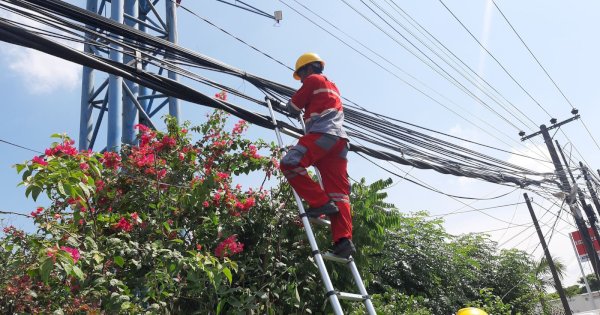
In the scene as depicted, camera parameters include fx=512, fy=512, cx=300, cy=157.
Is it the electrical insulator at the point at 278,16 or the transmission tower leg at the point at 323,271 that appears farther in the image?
the electrical insulator at the point at 278,16

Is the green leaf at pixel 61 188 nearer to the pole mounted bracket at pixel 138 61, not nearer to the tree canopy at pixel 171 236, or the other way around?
the tree canopy at pixel 171 236

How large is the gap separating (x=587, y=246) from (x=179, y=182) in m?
13.7

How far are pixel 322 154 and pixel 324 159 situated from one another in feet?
0.60

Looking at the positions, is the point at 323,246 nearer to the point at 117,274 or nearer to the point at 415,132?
the point at 117,274

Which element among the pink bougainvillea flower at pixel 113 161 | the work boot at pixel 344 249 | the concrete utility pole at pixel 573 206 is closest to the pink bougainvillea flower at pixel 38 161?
the pink bougainvillea flower at pixel 113 161

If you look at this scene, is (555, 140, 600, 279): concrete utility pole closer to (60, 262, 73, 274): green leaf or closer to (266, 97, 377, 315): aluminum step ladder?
(266, 97, 377, 315): aluminum step ladder

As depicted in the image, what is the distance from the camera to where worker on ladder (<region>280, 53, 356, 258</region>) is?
4.11m

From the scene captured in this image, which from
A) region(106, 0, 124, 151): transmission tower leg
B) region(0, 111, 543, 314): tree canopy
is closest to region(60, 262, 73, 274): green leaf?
region(0, 111, 543, 314): tree canopy

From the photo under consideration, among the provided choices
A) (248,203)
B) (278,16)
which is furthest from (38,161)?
(278,16)

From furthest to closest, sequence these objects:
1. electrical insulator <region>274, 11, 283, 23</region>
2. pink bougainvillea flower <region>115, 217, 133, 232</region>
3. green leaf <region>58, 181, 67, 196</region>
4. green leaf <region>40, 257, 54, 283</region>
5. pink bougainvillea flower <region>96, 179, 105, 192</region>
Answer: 1. electrical insulator <region>274, 11, 283, 23</region>
2. pink bougainvillea flower <region>96, 179, 105, 192</region>
3. pink bougainvillea flower <region>115, 217, 133, 232</region>
4. green leaf <region>58, 181, 67, 196</region>
5. green leaf <region>40, 257, 54, 283</region>

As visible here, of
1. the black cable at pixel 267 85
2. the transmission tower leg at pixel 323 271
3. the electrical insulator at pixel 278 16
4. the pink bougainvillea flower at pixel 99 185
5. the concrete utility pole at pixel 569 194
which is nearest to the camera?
the transmission tower leg at pixel 323 271

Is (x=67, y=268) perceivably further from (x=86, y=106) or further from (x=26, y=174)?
(x=86, y=106)

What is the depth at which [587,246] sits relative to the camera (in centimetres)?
1458

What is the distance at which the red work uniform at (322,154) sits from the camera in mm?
4135
